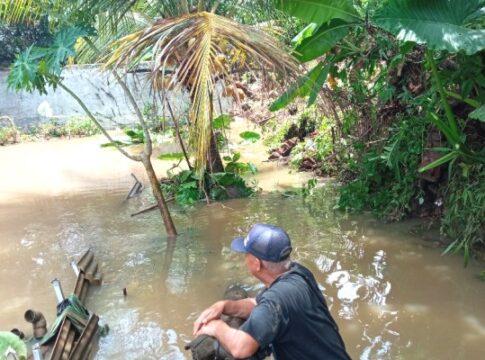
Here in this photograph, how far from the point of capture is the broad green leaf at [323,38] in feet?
18.9

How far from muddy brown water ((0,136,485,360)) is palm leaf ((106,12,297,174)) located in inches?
56.3

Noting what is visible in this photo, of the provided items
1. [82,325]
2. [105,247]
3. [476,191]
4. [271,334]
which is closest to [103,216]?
[105,247]

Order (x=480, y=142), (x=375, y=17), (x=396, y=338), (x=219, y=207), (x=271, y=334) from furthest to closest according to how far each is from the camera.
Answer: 1. (x=219, y=207)
2. (x=480, y=142)
3. (x=375, y=17)
4. (x=396, y=338)
5. (x=271, y=334)

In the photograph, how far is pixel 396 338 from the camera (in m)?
3.93

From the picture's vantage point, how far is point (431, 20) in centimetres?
434

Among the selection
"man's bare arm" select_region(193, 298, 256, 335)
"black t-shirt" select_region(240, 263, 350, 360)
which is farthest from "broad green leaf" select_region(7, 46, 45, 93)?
"black t-shirt" select_region(240, 263, 350, 360)

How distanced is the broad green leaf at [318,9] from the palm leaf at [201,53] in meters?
0.42

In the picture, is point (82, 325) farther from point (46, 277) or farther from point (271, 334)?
point (271, 334)

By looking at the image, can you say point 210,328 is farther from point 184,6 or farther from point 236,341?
point 184,6

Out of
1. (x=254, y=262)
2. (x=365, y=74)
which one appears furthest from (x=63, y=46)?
(x=254, y=262)

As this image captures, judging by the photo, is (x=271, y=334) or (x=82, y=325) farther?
(x=82, y=325)

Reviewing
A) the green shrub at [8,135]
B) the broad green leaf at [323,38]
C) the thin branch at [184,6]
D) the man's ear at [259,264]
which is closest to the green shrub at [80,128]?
the green shrub at [8,135]

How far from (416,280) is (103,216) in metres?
5.19

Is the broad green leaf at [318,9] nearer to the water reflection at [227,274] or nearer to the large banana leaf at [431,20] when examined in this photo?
the large banana leaf at [431,20]
